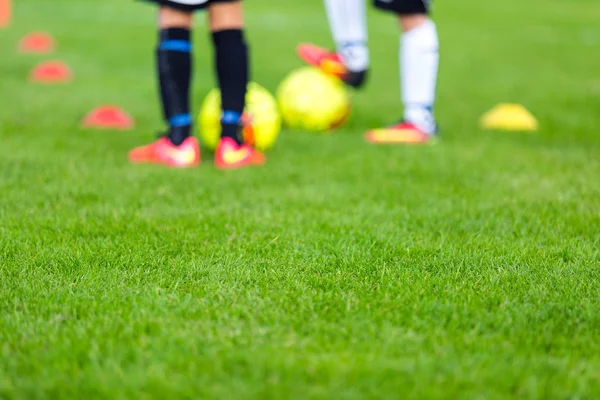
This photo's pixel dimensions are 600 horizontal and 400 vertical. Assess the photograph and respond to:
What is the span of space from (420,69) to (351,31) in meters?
0.54

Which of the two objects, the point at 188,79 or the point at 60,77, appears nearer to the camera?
the point at 188,79

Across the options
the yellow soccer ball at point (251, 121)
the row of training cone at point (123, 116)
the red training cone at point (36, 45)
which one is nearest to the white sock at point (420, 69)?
the row of training cone at point (123, 116)

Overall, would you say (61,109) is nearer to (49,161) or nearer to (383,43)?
(49,161)

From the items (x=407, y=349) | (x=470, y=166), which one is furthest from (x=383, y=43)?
Answer: (x=407, y=349)

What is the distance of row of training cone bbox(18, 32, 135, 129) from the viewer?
458cm

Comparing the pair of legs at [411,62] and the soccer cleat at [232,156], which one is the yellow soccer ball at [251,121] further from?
the pair of legs at [411,62]

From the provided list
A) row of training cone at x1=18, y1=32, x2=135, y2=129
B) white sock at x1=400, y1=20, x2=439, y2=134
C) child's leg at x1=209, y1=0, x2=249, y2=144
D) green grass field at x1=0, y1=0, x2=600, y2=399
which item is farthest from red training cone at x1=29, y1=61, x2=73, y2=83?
white sock at x1=400, y1=20, x2=439, y2=134

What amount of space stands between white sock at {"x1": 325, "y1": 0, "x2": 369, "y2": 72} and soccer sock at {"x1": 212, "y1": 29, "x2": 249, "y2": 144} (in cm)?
114

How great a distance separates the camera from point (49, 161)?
346 centimetres

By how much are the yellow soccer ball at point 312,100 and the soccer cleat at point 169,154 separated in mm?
1058

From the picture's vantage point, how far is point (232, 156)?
364cm

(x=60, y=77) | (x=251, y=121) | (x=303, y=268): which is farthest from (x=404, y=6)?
(x=60, y=77)

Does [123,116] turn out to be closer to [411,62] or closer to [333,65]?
[333,65]

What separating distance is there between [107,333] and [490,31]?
11397 millimetres
